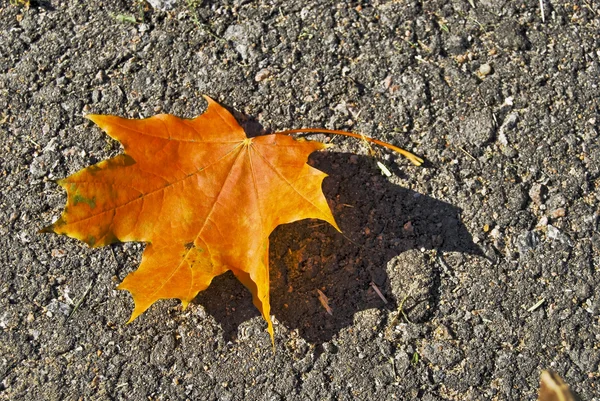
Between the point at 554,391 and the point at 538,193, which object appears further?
the point at 538,193

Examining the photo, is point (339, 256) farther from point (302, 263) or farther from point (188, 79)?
point (188, 79)

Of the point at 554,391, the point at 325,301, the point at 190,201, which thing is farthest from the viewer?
the point at 325,301

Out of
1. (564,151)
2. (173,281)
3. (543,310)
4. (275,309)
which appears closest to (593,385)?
(543,310)

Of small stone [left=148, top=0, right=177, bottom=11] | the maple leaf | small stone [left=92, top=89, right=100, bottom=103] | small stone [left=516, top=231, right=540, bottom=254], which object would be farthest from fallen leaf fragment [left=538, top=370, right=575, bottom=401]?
small stone [left=148, top=0, right=177, bottom=11]

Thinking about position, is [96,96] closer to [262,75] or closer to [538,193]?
[262,75]

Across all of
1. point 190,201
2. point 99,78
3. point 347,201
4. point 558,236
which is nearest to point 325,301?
point 347,201

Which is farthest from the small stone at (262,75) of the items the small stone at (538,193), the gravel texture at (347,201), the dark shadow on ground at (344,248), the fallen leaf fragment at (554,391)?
the fallen leaf fragment at (554,391)

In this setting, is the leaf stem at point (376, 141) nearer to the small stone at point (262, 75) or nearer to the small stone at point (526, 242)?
the small stone at point (262, 75)

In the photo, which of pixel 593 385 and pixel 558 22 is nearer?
pixel 593 385

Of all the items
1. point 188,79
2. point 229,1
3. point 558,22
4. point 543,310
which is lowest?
point 543,310
